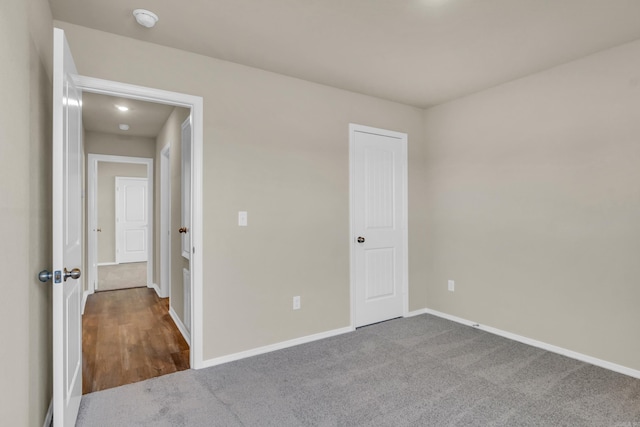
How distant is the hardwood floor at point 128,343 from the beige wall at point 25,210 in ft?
2.40

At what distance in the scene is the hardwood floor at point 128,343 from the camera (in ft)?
8.66

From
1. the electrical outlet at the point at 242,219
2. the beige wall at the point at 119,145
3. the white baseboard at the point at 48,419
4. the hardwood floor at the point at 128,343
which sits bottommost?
the hardwood floor at the point at 128,343

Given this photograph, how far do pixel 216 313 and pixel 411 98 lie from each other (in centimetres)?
285

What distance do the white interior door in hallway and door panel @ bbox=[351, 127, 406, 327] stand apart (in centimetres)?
635

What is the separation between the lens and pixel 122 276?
261 inches

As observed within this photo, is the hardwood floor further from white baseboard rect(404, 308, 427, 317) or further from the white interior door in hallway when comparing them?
the white interior door in hallway

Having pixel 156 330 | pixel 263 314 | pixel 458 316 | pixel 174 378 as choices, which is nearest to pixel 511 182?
pixel 458 316

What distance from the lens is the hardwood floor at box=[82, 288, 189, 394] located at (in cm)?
264

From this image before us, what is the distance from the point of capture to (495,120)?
3354 millimetres

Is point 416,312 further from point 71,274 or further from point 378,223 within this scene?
point 71,274

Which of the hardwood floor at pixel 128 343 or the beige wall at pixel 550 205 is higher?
the beige wall at pixel 550 205

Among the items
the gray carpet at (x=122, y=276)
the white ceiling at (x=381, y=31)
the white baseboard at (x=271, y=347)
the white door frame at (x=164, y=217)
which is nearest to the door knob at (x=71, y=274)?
the white baseboard at (x=271, y=347)

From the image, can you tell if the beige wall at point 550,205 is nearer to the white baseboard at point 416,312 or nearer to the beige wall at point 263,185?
the white baseboard at point 416,312

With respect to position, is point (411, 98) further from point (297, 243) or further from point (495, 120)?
point (297, 243)
